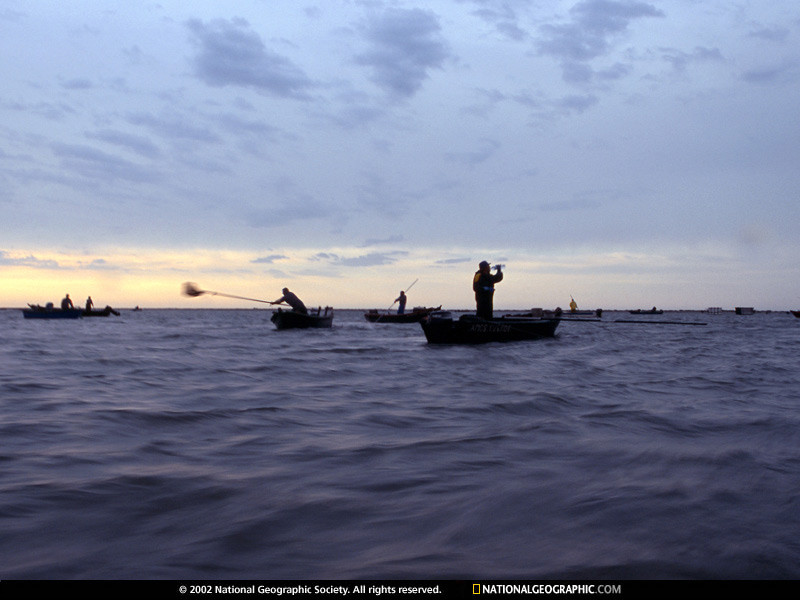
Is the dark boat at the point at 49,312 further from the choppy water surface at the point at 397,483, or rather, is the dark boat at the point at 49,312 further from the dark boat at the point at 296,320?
the choppy water surface at the point at 397,483

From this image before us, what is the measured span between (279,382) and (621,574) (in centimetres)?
886

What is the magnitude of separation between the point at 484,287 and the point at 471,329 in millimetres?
1562

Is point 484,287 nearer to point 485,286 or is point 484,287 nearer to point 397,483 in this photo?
point 485,286

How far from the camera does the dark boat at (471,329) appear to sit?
19167 mm

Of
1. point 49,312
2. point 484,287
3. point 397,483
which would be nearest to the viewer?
point 397,483

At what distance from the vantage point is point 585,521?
11.8 ft

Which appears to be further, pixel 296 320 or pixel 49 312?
pixel 49 312

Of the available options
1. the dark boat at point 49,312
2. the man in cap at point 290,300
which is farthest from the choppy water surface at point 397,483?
the dark boat at point 49,312

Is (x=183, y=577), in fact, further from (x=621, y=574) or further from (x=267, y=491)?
(x=621, y=574)

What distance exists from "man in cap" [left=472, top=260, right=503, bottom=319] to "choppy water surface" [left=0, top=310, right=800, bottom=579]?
29.7ft

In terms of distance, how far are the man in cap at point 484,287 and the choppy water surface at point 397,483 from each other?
9.05 meters

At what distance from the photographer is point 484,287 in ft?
63.0

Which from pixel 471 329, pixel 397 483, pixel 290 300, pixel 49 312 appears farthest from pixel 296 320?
pixel 49 312

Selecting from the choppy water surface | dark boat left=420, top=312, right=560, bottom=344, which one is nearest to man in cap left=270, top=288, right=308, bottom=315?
dark boat left=420, top=312, right=560, bottom=344
